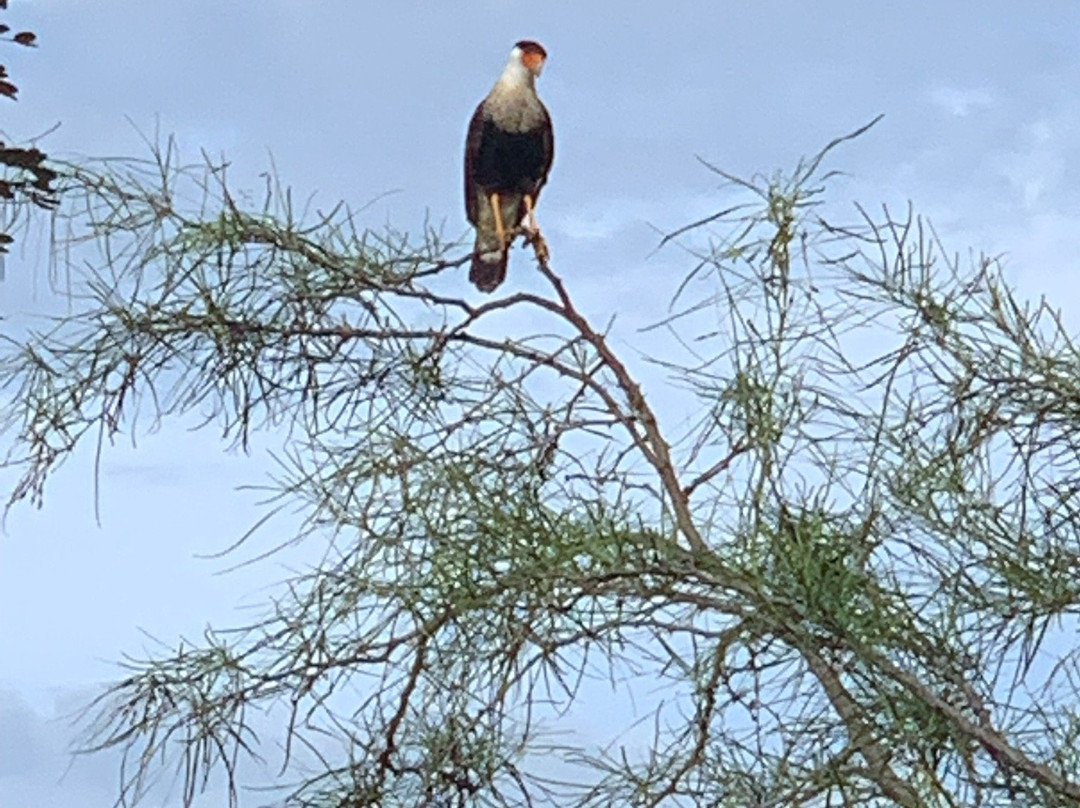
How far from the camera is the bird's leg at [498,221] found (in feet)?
8.61

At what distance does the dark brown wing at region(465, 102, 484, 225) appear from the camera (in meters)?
3.17

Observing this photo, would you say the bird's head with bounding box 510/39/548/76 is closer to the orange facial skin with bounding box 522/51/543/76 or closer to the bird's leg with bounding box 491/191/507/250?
the orange facial skin with bounding box 522/51/543/76

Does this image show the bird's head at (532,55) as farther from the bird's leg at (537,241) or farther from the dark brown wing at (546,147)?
the bird's leg at (537,241)

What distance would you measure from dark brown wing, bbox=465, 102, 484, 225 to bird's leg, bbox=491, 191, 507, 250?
0.18 ft

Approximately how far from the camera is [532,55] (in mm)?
3348

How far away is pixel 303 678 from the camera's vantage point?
189 centimetres

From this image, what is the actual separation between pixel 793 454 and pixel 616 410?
0.29 meters

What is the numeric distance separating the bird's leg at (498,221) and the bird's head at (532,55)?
0.33m

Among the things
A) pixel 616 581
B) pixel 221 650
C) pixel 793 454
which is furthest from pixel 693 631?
pixel 221 650

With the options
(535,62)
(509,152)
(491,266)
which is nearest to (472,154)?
(509,152)

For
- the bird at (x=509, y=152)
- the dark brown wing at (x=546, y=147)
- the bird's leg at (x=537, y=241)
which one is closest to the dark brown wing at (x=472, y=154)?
the bird at (x=509, y=152)

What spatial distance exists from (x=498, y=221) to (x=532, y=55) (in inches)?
20.3

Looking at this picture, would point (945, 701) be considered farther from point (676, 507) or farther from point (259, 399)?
point (259, 399)

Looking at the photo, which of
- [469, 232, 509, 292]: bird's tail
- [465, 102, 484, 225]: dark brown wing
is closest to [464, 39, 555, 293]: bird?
[465, 102, 484, 225]: dark brown wing
